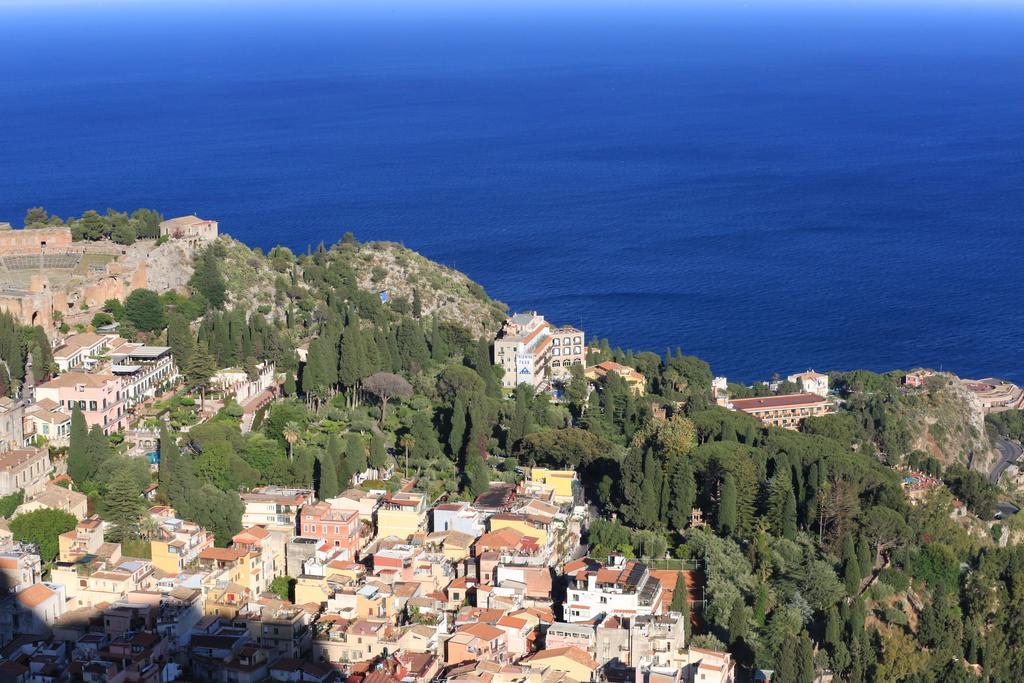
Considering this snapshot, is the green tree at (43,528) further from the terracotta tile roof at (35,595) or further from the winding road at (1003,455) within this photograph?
the winding road at (1003,455)

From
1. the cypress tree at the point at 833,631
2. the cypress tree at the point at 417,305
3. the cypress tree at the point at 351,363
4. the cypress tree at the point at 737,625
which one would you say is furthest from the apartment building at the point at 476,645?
the cypress tree at the point at 417,305

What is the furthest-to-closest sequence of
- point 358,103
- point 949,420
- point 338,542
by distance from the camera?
point 358,103 → point 949,420 → point 338,542

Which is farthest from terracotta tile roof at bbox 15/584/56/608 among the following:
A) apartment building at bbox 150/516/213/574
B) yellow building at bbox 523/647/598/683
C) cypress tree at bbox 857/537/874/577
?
cypress tree at bbox 857/537/874/577

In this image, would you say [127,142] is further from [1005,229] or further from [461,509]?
[461,509]

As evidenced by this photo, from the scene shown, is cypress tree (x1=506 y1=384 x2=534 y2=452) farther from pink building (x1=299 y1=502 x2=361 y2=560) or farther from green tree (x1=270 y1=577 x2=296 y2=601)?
green tree (x1=270 y1=577 x2=296 y2=601)

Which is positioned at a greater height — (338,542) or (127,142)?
(127,142)

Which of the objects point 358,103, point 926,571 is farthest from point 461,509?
point 358,103
